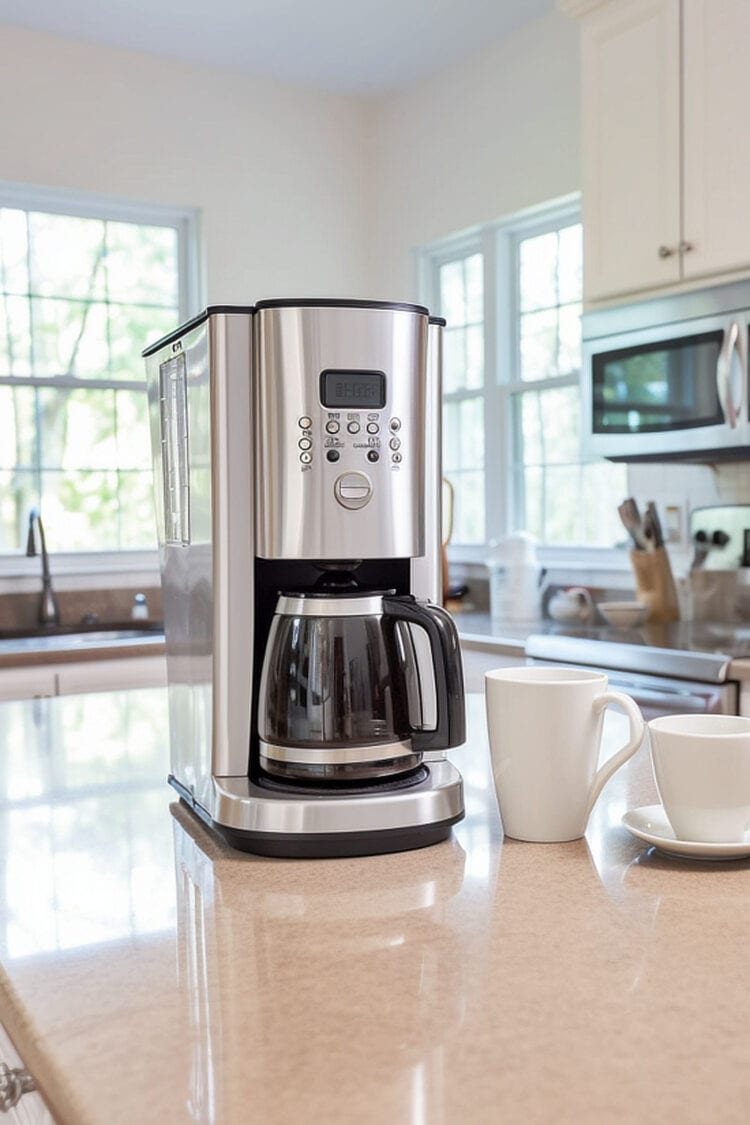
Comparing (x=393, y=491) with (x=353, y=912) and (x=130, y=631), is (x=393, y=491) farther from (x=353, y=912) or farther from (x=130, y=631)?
(x=130, y=631)

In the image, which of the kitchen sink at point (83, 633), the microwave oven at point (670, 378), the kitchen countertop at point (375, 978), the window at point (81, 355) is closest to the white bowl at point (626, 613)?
the microwave oven at point (670, 378)

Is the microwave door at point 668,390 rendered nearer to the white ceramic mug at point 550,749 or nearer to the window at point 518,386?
the window at point 518,386

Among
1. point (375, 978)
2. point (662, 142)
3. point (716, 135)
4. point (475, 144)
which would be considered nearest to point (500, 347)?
point (475, 144)

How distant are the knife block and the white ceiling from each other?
176cm

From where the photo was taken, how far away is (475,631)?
11.3 feet

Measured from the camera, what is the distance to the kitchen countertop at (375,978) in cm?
57

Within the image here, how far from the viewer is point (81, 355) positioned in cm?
402

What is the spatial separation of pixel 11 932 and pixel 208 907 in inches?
5.6

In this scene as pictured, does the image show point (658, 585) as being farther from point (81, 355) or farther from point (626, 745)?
point (626, 745)

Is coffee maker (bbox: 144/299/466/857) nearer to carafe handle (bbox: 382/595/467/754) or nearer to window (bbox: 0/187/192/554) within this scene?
carafe handle (bbox: 382/595/467/754)

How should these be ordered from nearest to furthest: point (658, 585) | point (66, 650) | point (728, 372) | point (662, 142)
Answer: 1. point (728, 372)
2. point (662, 142)
3. point (66, 650)
4. point (658, 585)

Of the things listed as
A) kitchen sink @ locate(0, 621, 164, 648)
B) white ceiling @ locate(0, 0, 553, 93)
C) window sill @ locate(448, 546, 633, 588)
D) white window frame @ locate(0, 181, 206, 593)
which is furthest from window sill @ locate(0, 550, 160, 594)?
white ceiling @ locate(0, 0, 553, 93)

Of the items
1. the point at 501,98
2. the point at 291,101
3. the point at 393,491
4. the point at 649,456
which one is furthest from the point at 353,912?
the point at 291,101

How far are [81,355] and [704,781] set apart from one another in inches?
137
